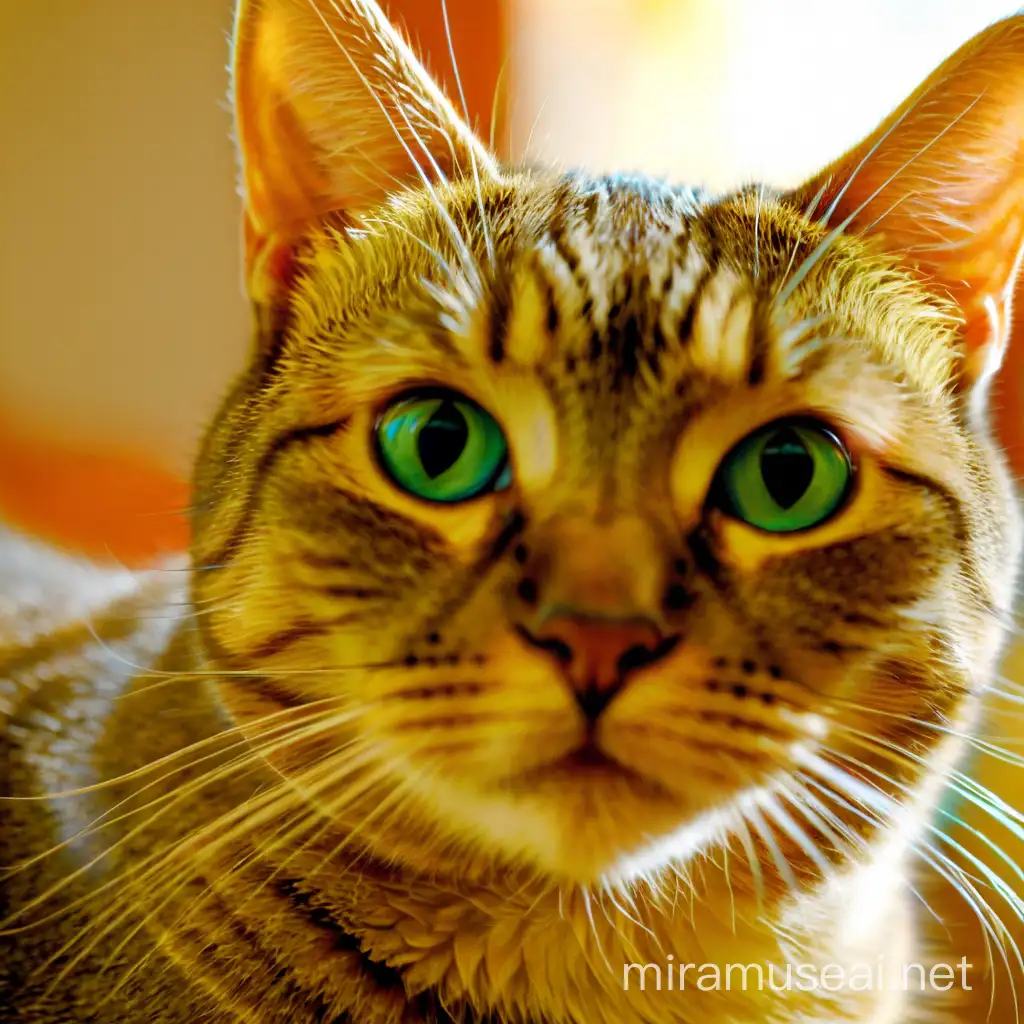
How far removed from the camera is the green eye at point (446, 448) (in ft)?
2.17

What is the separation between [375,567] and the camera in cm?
64

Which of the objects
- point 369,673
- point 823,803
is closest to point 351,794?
point 369,673

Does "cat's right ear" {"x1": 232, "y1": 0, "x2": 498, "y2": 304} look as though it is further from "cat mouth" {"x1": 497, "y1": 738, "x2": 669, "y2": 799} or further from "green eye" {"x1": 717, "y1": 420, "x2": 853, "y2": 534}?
"cat mouth" {"x1": 497, "y1": 738, "x2": 669, "y2": 799}

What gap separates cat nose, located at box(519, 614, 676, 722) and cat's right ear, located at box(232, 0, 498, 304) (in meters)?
0.40

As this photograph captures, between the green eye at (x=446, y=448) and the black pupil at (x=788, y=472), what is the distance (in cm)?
19

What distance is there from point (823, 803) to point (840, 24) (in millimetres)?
664

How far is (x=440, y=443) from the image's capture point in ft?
2.18

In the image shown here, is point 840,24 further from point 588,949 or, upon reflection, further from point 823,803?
point 588,949

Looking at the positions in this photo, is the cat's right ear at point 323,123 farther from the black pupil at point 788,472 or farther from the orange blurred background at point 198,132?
the black pupil at point 788,472

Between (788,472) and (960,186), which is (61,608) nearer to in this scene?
(788,472)

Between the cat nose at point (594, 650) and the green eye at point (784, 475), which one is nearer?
the cat nose at point (594, 650)

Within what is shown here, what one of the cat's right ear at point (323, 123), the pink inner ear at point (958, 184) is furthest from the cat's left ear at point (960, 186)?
the cat's right ear at point (323, 123)

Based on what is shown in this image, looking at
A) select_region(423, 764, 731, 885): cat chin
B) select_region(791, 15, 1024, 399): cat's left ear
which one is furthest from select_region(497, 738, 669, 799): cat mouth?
select_region(791, 15, 1024, 399): cat's left ear

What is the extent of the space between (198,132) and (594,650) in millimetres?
736
